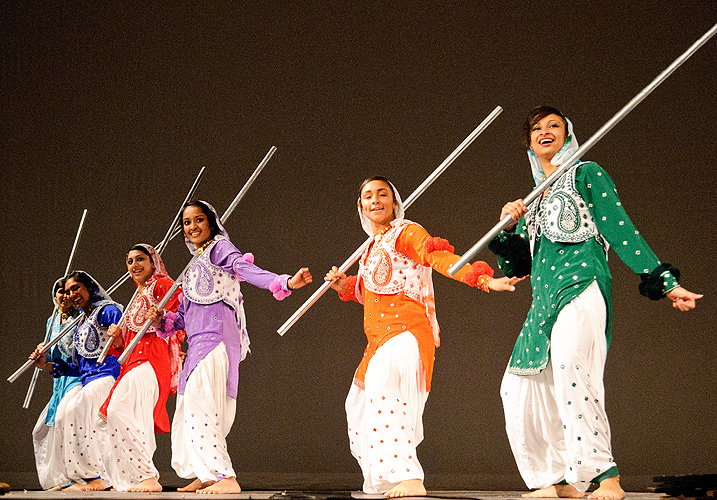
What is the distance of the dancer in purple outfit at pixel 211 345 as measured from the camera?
322 cm

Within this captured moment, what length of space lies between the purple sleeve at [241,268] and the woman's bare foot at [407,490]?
1.08m

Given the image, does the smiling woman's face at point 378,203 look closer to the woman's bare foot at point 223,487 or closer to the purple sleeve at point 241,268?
the purple sleeve at point 241,268

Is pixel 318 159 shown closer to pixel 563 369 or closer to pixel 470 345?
pixel 470 345

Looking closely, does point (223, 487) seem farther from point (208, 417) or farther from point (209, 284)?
point (209, 284)

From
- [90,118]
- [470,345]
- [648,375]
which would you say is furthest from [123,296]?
[648,375]

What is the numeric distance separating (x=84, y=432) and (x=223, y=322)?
1.34m

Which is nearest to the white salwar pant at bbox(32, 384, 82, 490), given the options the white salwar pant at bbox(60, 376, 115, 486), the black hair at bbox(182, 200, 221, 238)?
the white salwar pant at bbox(60, 376, 115, 486)

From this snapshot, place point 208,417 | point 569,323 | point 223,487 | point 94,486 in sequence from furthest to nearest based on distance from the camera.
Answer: point 94,486 < point 208,417 < point 223,487 < point 569,323

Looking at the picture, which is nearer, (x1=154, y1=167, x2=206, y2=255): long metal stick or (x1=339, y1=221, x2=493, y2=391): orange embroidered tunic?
(x1=339, y1=221, x2=493, y2=391): orange embroidered tunic

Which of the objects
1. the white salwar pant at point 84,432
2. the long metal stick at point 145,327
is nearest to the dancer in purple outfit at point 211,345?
the long metal stick at point 145,327

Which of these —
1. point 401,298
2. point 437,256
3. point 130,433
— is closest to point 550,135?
point 437,256

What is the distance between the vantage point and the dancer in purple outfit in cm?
322

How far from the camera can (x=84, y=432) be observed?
4.12 m

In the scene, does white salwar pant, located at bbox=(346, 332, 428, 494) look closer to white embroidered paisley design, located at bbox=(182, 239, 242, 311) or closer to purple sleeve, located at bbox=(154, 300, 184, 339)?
white embroidered paisley design, located at bbox=(182, 239, 242, 311)
